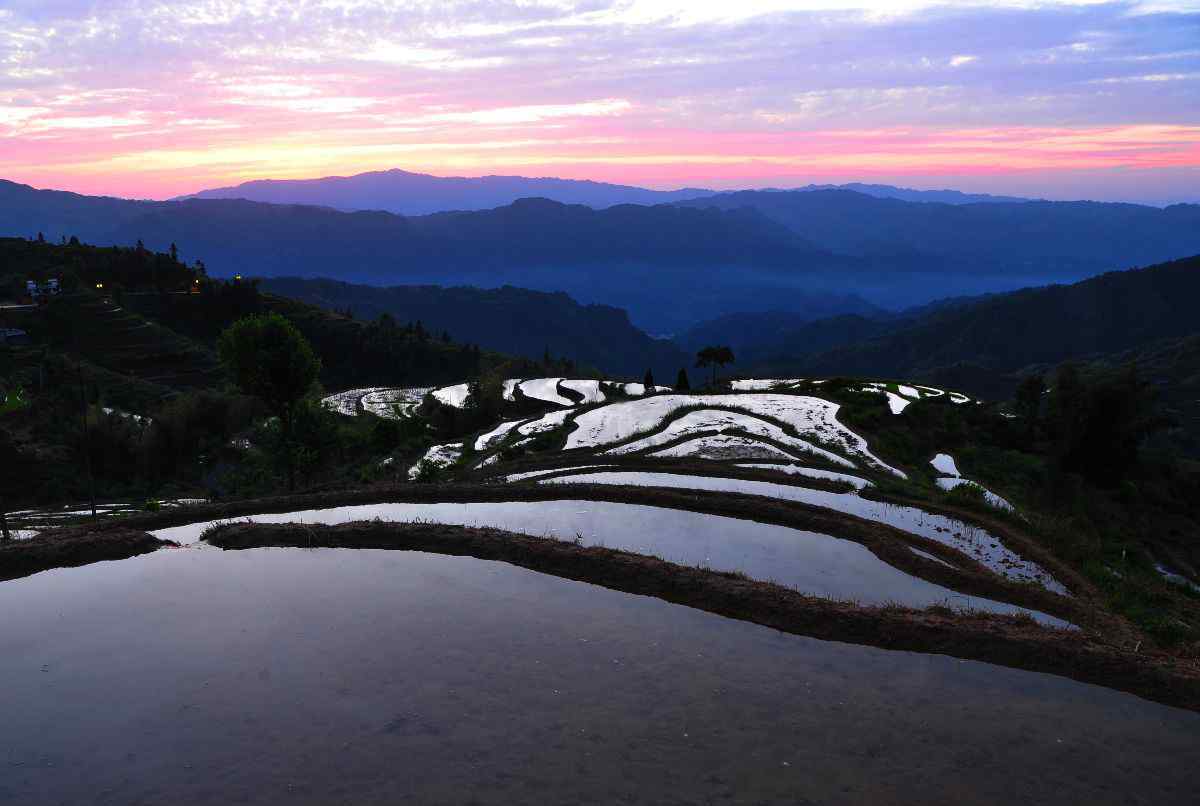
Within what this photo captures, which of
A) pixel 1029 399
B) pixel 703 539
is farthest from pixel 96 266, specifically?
pixel 703 539

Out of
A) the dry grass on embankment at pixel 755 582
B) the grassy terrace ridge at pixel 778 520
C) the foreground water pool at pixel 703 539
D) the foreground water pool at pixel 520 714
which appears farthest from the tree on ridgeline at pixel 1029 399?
the foreground water pool at pixel 520 714

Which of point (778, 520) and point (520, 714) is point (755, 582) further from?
point (520, 714)

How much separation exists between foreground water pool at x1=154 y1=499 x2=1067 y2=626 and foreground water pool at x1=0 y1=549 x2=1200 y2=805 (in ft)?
11.6

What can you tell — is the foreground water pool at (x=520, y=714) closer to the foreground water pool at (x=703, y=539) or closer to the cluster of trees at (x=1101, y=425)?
the foreground water pool at (x=703, y=539)

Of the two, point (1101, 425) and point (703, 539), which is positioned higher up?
point (703, 539)

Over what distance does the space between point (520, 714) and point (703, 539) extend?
11.2m

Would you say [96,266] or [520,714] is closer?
[520,714]

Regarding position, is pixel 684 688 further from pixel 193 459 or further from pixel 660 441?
pixel 193 459

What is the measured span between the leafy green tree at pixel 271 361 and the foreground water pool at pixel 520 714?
2348 cm

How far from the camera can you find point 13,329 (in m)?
103

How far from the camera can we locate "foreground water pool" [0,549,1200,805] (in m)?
10.6

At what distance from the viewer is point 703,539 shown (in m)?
22.5

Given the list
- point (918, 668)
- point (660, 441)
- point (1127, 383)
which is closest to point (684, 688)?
point (918, 668)

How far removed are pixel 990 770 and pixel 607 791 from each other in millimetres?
5887
